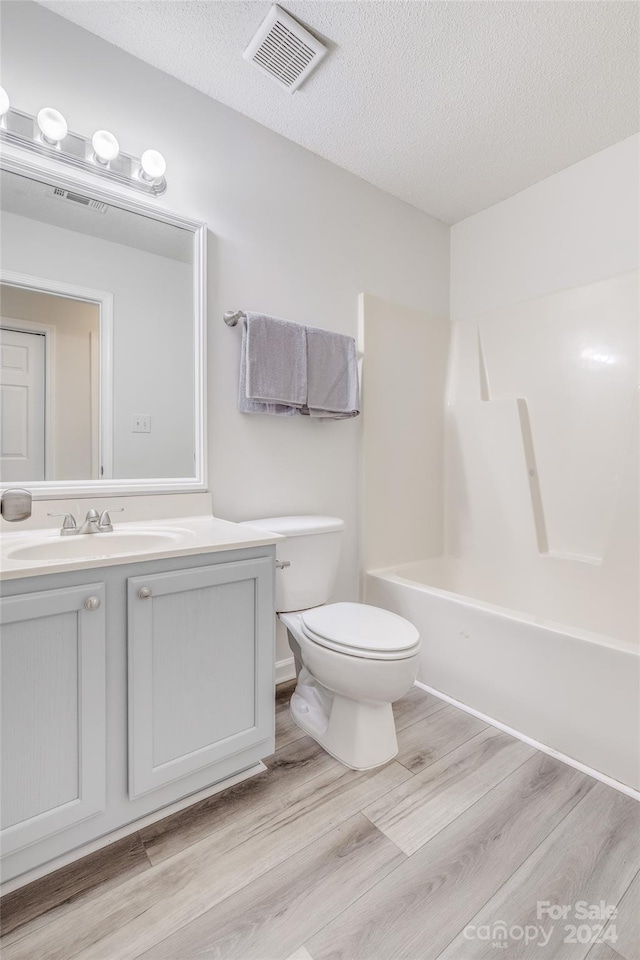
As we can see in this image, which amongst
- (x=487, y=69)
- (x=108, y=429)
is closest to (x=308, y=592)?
(x=108, y=429)

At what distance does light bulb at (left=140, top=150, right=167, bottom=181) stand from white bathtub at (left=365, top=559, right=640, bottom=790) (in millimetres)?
1903

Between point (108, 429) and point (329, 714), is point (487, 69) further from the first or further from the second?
point (329, 714)

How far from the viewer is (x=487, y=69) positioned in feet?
5.43

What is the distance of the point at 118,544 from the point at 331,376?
113 centimetres

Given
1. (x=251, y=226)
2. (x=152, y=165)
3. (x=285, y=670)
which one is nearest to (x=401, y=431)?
(x=251, y=226)

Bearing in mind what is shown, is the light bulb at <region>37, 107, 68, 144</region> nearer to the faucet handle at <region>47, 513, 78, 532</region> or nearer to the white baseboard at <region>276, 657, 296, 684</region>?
the faucet handle at <region>47, 513, 78, 532</region>

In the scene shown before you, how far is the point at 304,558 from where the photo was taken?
1812 millimetres

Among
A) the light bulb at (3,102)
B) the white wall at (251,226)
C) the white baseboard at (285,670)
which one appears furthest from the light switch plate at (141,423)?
the white baseboard at (285,670)

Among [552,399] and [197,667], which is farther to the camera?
[552,399]

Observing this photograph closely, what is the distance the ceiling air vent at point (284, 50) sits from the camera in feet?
4.81

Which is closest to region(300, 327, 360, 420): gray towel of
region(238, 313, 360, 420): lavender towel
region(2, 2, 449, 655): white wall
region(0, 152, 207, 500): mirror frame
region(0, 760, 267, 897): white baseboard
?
region(238, 313, 360, 420): lavender towel

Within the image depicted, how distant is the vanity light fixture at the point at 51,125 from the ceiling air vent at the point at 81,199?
0.13 m

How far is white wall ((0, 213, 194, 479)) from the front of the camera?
1520 mm

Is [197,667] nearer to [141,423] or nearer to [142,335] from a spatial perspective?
[141,423]
